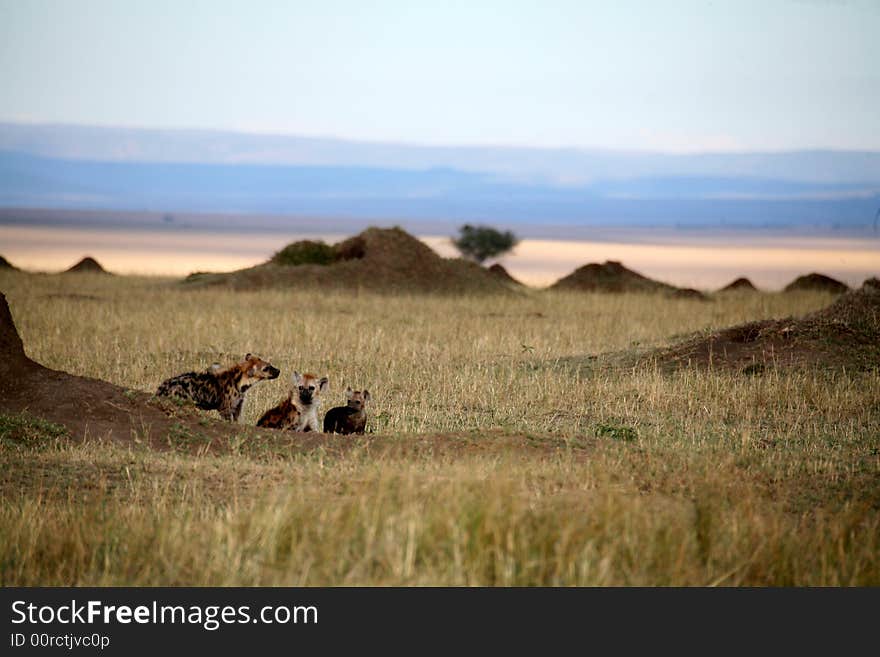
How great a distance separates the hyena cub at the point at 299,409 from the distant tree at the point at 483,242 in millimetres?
59077

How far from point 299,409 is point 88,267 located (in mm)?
48632

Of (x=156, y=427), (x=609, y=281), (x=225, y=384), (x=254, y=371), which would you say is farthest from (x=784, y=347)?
(x=609, y=281)

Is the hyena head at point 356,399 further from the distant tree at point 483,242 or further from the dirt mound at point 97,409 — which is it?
the distant tree at point 483,242

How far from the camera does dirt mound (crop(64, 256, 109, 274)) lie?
2332 inches

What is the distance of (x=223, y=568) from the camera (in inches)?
325

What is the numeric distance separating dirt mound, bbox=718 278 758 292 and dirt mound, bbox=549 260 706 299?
3644mm

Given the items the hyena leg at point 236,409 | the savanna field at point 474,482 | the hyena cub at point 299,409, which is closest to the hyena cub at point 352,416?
the hyena cub at point 299,409

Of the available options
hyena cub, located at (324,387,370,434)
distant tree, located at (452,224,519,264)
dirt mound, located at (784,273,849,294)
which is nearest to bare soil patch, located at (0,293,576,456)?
hyena cub, located at (324,387,370,434)

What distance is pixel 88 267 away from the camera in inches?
2375

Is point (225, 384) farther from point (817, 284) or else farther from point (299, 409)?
point (817, 284)

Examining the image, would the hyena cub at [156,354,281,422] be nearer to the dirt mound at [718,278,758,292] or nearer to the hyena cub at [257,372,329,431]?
the hyena cub at [257,372,329,431]
